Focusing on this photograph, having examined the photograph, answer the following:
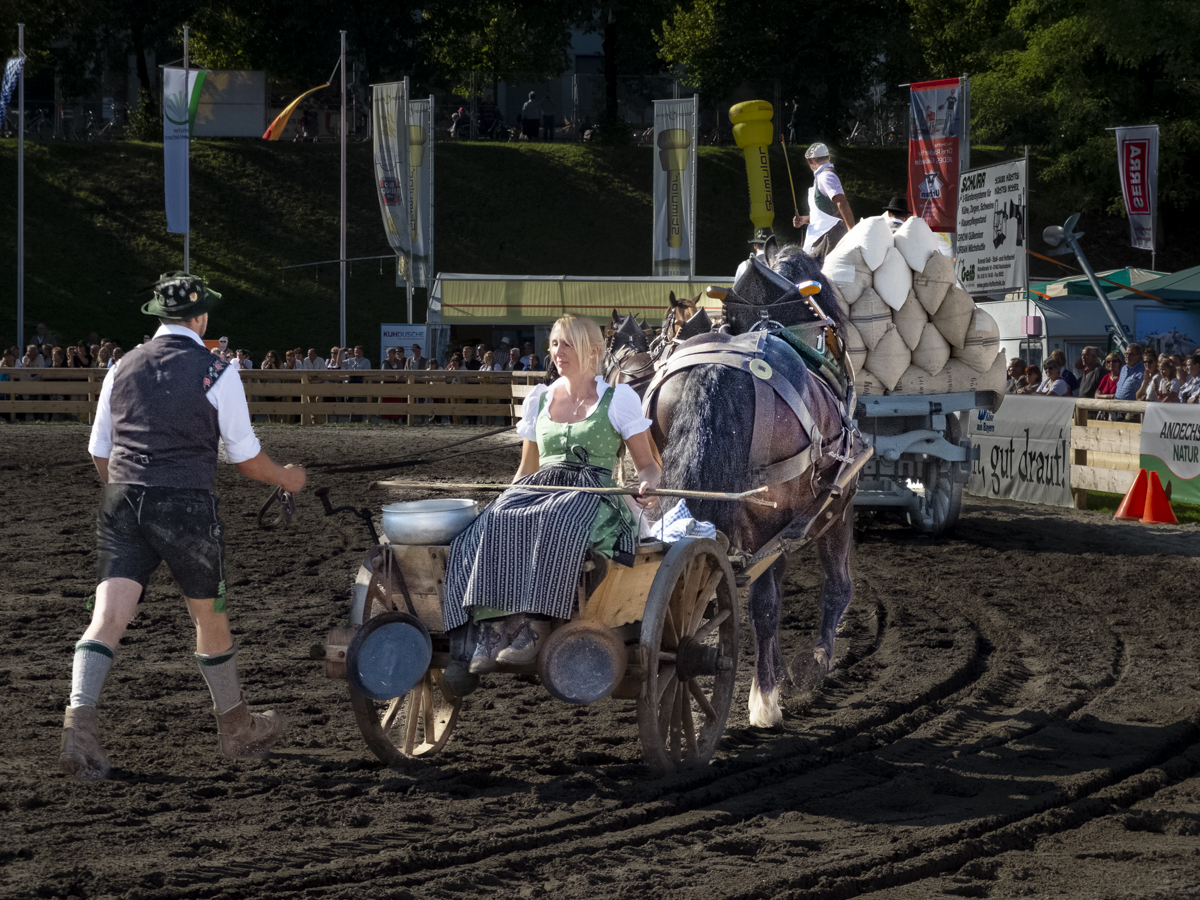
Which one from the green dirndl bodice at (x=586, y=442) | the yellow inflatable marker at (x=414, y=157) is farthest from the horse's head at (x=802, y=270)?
the yellow inflatable marker at (x=414, y=157)

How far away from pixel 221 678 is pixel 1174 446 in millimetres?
10425

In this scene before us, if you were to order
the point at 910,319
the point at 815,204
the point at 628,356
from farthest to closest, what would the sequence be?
1. the point at 910,319
2. the point at 815,204
3. the point at 628,356

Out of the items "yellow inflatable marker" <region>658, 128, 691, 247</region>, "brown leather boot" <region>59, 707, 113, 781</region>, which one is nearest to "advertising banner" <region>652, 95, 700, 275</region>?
"yellow inflatable marker" <region>658, 128, 691, 247</region>

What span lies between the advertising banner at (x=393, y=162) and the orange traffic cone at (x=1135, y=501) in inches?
716

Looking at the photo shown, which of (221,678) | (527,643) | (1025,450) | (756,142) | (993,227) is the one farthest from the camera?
(756,142)

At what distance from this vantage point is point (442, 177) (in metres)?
40.4

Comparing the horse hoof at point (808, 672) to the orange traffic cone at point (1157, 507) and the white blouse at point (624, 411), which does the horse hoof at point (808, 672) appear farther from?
the orange traffic cone at point (1157, 507)

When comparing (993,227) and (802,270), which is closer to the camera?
(802,270)

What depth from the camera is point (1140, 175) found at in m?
23.9

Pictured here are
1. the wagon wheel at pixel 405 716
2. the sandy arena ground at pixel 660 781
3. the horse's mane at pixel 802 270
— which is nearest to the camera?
the sandy arena ground at pixel 660 781

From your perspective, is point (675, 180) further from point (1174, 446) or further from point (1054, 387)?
point (1174, 446)

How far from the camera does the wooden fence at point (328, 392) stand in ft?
82.0

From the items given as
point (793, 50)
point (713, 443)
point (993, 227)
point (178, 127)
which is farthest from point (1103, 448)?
point (793, 50)

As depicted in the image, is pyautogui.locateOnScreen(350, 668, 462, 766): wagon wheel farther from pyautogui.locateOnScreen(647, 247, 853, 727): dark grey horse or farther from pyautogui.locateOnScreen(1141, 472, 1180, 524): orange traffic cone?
pyautogui.locateOnScreen(1141, 472, 1180, 524): orange traffic cone
